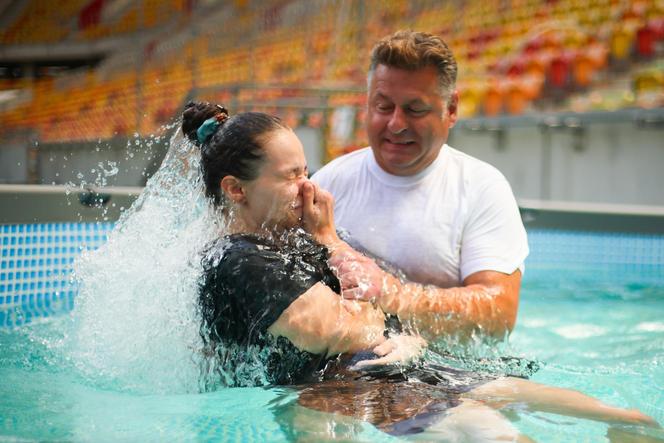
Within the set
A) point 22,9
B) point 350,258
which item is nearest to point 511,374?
point 350,258

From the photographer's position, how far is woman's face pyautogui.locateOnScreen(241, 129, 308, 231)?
7.06ft

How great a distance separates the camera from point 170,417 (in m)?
2.13

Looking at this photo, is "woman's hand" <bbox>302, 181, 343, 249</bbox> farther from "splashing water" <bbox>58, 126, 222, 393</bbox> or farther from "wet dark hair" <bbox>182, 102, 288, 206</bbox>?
"splashing water" <bbox>58, 126, 222, 393</bbox>

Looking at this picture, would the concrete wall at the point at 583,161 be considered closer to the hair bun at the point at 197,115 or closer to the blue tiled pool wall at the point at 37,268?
the blue tiled pool wall at the point at 37,268

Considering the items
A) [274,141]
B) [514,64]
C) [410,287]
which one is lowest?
[410,287]

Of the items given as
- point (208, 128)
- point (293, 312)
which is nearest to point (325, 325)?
point (293, 312)

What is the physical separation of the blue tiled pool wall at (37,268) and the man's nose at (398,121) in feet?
5.99

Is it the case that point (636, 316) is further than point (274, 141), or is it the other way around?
point (636, 316)

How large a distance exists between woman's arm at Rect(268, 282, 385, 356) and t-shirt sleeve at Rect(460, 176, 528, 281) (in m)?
0.63

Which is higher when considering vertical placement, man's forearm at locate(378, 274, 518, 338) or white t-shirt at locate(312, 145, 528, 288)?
white t-shirt at locate(312, 145, 528, 288)

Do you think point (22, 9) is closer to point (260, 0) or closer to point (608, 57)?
point (260, 0)

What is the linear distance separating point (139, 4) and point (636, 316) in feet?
47.0

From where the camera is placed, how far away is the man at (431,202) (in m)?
2.66

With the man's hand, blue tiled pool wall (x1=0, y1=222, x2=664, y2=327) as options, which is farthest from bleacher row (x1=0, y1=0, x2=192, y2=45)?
the man's hand
